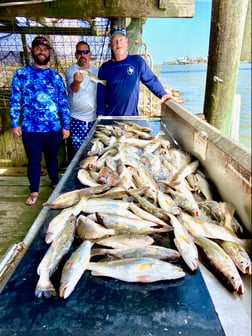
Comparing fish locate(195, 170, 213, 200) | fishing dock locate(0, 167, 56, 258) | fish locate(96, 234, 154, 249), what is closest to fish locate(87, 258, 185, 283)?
fish locate(96, 234, 154, 249)

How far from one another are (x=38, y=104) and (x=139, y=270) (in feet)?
9.56

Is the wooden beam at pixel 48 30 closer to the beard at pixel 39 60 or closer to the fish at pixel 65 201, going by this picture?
the beard at pixel 39 60

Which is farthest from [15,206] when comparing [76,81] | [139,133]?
[139,133]

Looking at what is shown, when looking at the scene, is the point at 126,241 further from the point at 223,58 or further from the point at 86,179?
the point at 223,58

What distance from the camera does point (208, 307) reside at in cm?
94

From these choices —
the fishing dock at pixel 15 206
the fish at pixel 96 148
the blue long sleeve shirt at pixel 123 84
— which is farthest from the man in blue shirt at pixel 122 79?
the fishing dock at pixel 15 206

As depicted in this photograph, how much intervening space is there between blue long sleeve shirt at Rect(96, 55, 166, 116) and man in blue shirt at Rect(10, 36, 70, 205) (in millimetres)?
645

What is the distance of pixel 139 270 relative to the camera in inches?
42.5

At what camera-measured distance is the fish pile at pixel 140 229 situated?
1090 millimetres

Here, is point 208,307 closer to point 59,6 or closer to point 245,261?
point 245,261

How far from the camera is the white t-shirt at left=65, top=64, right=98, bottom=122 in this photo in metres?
4.09

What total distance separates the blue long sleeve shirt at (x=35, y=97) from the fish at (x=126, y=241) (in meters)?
2.63

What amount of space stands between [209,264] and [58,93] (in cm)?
307

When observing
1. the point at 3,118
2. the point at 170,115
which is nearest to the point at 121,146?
the point at 170,115
